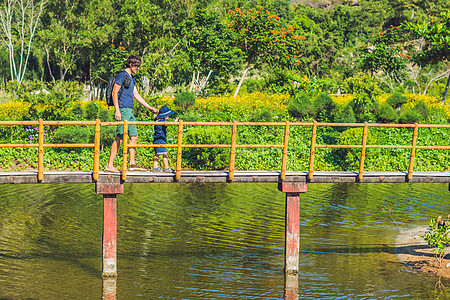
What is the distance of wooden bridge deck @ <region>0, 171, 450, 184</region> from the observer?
8.89 m

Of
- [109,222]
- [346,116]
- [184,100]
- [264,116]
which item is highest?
[184,100]

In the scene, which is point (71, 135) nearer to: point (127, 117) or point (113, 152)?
point (113, 152)

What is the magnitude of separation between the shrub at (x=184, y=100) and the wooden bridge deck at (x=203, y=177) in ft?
35.7

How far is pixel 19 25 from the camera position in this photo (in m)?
36.5

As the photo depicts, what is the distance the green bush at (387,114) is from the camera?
69.7 feet

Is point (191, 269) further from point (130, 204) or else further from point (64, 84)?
point (64, 84)

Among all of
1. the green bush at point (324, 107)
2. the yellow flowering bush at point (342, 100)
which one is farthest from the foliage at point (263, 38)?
the green bush at point (324, 107)

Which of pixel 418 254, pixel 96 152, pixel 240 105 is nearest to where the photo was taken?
pixel 96 152

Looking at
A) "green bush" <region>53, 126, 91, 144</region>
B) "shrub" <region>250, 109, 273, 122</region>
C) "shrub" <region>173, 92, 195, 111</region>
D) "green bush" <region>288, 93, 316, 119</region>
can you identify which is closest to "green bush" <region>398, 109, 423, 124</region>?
"green bush" <region>288, 93, 316, 119</region>

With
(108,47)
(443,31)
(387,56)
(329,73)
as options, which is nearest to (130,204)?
(443,31)

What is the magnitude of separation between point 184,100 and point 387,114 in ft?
25.2

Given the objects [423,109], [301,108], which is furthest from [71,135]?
[423,109]

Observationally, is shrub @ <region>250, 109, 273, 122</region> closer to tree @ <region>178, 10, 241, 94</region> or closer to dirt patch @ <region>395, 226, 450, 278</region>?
tree @ <region>178, 10, 241, 94</region>

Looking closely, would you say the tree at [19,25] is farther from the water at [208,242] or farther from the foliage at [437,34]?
the foliage at [437,34]
